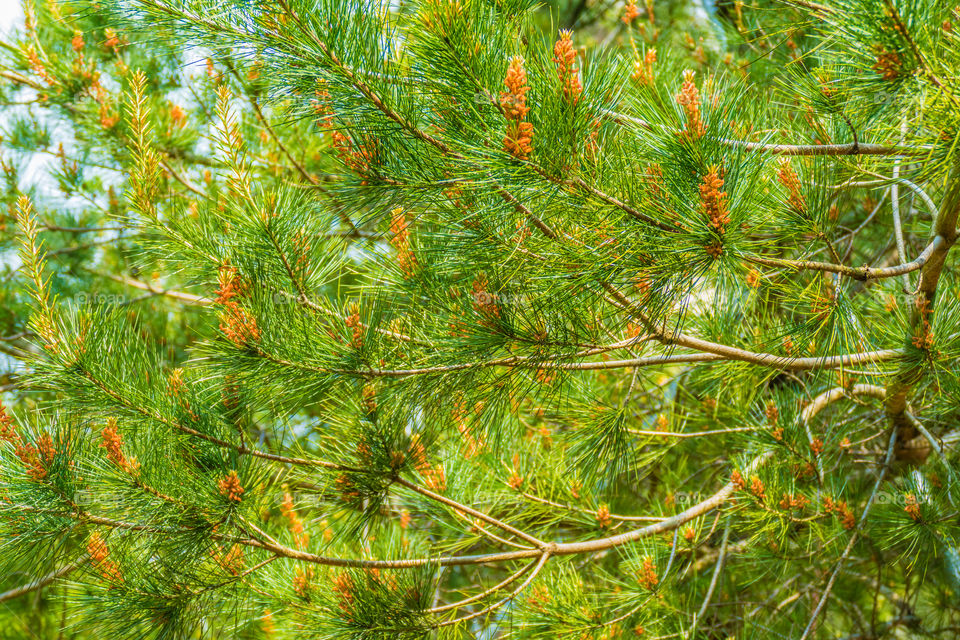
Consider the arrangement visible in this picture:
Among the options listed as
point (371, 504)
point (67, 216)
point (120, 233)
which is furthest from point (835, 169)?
point (67, 216)

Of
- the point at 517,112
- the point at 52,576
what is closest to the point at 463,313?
the point at 517,112

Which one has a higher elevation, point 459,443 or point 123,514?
point 123,514

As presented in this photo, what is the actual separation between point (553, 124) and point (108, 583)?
1.08 metres

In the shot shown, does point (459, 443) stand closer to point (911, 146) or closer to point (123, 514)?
point (123, 514)

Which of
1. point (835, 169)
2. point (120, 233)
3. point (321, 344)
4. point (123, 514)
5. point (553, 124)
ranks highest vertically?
point (553, 124)

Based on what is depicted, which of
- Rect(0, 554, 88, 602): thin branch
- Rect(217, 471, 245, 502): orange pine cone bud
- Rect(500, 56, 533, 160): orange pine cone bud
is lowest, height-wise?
Result: Rect(0, 554, 88, 602): thin branch

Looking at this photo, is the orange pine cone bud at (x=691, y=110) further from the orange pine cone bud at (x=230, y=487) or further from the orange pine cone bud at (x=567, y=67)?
the orange pine cone bud at (x=230, y=487)

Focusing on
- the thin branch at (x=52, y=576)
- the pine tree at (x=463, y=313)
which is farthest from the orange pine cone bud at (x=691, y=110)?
the thin branch at (x=52, y=576)

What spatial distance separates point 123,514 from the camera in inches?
48.6

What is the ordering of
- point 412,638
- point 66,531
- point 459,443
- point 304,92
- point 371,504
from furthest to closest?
point 459,443 < point 371,504 < point 412,638 < point 66,531 < point 304,92

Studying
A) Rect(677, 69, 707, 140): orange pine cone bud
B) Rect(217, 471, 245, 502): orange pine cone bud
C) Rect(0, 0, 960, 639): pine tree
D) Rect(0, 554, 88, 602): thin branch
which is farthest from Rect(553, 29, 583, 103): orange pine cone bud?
Rect(0, 554, 88, 602): thin branch

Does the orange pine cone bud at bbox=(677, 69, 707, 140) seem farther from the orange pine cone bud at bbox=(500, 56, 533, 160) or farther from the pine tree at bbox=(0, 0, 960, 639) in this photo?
the orange pine cone bud at bbox=(500, 56, 533, 160)

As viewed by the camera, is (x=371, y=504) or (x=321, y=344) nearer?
(x=321, y=344)

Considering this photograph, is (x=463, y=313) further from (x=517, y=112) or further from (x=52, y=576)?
(x=52, y=576)
